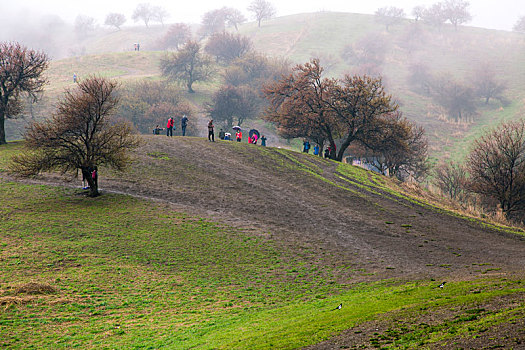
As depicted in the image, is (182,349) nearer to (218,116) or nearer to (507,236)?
(507,236)

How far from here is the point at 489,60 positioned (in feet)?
445

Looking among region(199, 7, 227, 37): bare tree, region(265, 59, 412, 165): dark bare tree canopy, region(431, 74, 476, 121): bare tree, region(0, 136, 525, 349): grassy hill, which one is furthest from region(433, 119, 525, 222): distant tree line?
region(199, 7, 227, 37): bare tree

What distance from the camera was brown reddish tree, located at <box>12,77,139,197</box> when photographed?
26312 millimetres

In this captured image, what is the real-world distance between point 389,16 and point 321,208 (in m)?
177

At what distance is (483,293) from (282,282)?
8.40m

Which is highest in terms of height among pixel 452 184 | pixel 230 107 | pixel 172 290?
pixel 230 107

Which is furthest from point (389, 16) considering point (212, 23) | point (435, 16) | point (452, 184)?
point (452, 184)

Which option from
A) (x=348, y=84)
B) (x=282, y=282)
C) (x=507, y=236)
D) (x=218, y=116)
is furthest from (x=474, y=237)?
(x=218, y=116)

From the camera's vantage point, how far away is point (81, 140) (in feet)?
91.8

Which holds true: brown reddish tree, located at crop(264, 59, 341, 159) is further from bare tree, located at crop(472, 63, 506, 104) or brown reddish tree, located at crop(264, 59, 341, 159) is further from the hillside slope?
bare tree, located at crop(472, 63, 506, 104)

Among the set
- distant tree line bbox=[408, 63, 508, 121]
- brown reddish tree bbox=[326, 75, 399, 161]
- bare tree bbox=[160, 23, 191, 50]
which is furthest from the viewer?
bare tree bbox=[160, 23, 191, 50]

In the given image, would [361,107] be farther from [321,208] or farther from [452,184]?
→ [321,208]

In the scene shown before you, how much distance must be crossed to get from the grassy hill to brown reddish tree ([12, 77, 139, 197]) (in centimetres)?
236

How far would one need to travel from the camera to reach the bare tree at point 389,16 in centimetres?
17485
